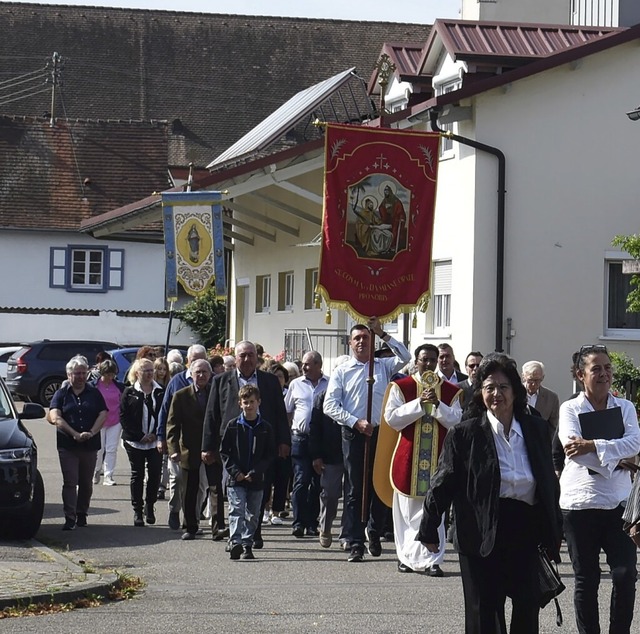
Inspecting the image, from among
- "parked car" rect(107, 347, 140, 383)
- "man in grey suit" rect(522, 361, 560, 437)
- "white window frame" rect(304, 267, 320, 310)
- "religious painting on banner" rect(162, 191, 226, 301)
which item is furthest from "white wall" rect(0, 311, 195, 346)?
"man in grey suit" rect(522, 361, 560, 437)

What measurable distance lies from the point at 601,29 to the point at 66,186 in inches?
1236

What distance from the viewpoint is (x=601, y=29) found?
81.5 feet

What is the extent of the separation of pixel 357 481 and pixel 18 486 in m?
2.98

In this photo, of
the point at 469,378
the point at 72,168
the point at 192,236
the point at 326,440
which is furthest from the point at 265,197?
the point at 72,168

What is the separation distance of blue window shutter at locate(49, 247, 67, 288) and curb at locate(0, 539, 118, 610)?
40.7m

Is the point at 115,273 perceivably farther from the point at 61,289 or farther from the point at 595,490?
the point at 595,490

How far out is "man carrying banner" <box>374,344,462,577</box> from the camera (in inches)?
471

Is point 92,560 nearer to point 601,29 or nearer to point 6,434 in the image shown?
point 6,434

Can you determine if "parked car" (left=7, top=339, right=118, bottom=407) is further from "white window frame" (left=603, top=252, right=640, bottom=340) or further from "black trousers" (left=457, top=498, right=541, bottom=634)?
"black trousers" (left=457, top=498, right=541, bottom=634)

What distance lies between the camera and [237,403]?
13570 millimetres

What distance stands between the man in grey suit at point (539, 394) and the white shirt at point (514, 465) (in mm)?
6186

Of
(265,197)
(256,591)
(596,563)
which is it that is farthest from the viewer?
(265,197)

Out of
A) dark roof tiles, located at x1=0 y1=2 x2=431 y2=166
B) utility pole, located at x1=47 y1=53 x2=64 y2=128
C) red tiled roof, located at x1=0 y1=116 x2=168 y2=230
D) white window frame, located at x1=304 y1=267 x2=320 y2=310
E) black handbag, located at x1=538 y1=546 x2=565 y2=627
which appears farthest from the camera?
dark roof tiles, located at x1=0 y1=2 x2=431 y2=166

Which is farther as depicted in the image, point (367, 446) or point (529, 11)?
point (529, 11)
